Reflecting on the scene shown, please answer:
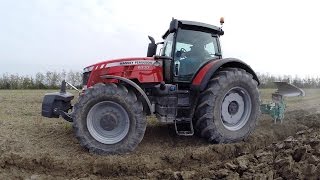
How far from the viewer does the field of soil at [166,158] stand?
5688mm

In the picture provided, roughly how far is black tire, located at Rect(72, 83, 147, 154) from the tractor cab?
108cm

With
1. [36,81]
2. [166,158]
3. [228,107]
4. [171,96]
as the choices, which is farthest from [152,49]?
[36,81]

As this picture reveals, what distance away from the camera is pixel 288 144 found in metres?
6.71

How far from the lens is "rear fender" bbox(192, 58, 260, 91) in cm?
709

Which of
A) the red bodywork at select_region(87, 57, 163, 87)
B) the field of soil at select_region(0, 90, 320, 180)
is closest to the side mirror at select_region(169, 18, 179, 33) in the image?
the red bodywork at select_region(87, 57, 163, 87)

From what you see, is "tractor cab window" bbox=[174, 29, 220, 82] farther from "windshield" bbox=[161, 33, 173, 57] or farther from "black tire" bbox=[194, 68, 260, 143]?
"black tire" bbox=[194, 68, 260, 143]

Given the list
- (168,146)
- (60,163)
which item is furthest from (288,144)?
(60,163)

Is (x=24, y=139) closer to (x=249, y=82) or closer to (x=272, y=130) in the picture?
(x=249, y=82)

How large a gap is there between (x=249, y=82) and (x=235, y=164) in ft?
6.75

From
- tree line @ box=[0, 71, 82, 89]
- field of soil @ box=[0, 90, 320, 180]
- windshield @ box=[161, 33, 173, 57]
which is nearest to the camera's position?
field of soil @ box=[0, 90, 320, 180]

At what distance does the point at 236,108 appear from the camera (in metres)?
7.62

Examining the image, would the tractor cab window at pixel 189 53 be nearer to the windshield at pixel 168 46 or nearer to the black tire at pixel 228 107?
the windshield at pixel 168 46

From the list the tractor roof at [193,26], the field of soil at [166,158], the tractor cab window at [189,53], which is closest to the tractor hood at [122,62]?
the tractor cab window at [189,53]

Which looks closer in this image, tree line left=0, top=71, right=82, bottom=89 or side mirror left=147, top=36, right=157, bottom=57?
side mirror left=147, top=36, right=157, bottom=57
